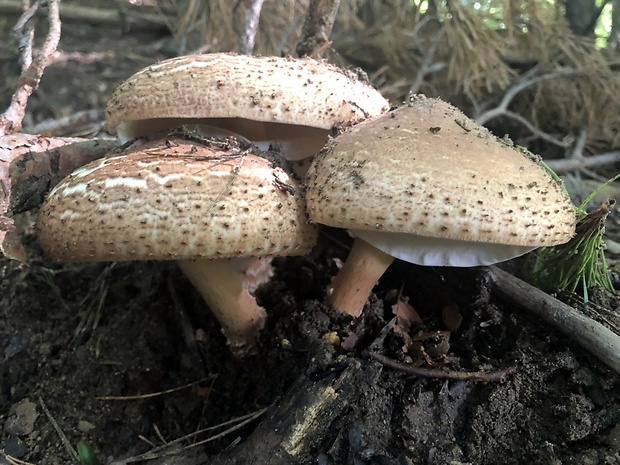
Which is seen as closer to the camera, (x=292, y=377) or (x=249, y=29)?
(x=292, y=377)

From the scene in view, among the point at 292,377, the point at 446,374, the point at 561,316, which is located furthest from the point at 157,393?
the point at 561,316

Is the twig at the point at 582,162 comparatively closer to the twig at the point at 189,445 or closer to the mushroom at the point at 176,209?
the mushroom at the point at 176,209

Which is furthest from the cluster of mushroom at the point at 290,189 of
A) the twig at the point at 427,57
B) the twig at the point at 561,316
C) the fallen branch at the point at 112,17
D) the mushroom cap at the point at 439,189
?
the fallen branch at the point at 112,17

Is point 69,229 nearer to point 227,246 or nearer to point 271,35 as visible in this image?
point 227,246

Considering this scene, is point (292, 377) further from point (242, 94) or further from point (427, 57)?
point (427, 57)

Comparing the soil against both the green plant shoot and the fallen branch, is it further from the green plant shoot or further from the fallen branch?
the fallen branch
